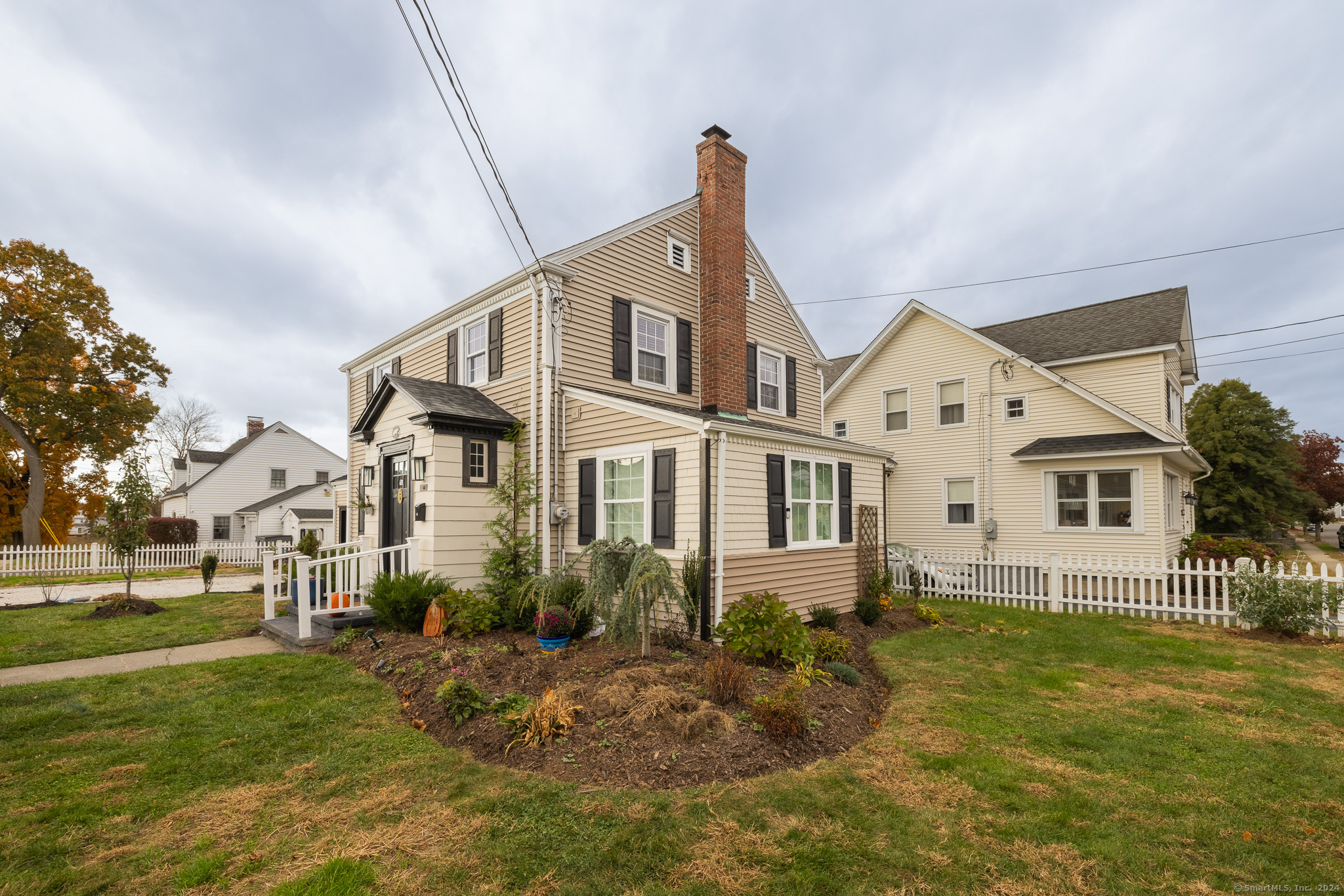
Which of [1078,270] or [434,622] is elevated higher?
[1078,270]

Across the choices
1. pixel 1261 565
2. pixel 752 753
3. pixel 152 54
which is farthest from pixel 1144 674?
pixel 152 54

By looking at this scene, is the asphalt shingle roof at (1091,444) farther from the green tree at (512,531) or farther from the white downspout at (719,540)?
the green tree at (512,531)

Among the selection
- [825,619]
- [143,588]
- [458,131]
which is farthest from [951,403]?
[143,588]

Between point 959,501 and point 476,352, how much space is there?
1415cm

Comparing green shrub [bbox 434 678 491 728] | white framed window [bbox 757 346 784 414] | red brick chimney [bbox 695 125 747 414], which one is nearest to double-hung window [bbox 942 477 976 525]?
white framed window [bbox 757 346 784 414]

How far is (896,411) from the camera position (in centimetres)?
1870

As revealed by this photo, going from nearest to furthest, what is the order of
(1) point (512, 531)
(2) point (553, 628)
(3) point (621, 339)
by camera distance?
(2) point (553, 628) → (1) point (512, 531) → (3) point (621, 339)

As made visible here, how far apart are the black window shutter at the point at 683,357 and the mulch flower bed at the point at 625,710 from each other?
585 cm

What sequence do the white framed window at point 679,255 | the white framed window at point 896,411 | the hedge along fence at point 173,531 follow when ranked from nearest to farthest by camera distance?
the white framed window at point 679,255 → the white framed window at point 896,411 → the hedge along fence at point 173,531

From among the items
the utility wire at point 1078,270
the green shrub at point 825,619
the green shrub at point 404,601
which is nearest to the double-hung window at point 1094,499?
the utility wire at point 1078,270

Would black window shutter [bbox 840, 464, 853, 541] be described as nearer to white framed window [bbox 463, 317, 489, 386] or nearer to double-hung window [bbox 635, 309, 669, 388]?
double-hung window [bbox 635, 309, 669, 388]

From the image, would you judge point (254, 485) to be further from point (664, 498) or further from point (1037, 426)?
point (1037, 426)

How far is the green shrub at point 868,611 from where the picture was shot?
1049 cm

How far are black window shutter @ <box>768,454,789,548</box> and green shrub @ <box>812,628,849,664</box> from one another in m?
1.87
